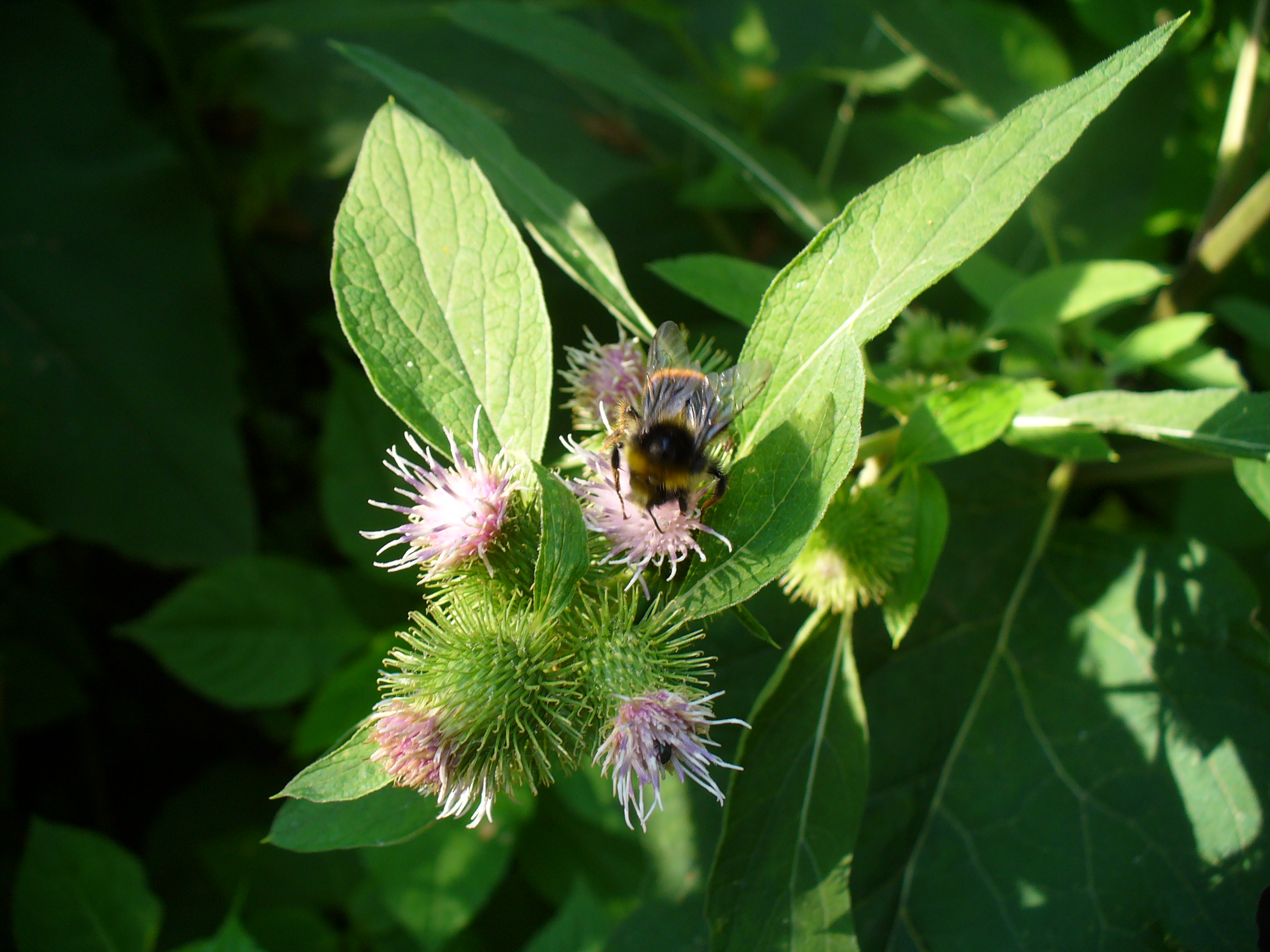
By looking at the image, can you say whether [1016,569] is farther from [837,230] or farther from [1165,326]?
[837,230]

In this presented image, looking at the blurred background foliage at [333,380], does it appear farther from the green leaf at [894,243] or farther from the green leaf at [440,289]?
the green leaf at [440,289]

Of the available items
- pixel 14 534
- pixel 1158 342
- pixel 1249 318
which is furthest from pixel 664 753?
pixel 14 534

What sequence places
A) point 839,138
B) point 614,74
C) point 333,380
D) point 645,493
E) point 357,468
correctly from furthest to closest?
point 333,380
point 839,138
point 357,468
point 614,74
point 645,493

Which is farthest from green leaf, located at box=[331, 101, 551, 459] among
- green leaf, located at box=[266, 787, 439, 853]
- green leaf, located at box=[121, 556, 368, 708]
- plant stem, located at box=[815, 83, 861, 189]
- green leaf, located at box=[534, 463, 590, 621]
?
plant stem, located at box=[815, 83, 861, 189]

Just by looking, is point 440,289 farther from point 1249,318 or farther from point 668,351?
point 1249,318

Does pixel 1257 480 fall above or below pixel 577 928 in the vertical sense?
above

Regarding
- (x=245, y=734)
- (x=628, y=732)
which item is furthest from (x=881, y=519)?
(x=245, y=734)
